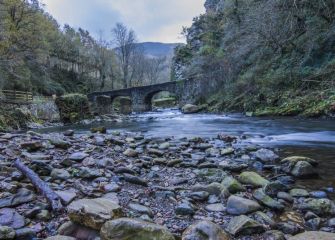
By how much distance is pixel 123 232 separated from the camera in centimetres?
253

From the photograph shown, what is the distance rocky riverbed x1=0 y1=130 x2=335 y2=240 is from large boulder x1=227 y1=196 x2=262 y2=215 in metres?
0.01

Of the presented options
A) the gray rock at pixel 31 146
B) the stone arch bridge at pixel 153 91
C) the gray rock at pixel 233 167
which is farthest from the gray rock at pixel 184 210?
the stone arch bridge at pixel 153 91

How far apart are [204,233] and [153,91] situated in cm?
4077

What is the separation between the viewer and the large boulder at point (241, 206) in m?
3.42

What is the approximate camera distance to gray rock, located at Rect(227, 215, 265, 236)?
2.93 meters

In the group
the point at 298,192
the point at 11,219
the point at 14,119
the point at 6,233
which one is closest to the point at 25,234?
the point at 6,233

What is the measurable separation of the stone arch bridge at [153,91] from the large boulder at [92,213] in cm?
3043

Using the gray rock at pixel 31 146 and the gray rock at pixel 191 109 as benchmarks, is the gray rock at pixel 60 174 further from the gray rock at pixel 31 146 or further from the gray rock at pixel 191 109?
the gray rock at pixel 191 109

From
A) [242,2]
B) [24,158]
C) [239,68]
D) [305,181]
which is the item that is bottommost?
[305,181]

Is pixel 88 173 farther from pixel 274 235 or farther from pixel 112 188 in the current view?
pixel 274 235

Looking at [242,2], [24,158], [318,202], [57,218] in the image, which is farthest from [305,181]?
[242,2]

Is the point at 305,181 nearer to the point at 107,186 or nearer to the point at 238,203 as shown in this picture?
the point at 238,203

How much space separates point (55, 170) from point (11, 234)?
1975 millimetres

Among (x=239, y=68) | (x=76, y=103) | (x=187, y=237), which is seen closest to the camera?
(x=187, y=237)
